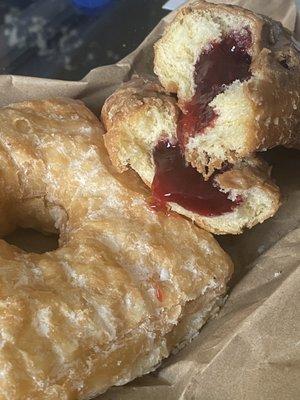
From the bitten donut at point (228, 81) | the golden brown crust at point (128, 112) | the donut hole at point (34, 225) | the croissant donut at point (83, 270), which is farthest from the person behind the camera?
the donut hole at point (34, 225)

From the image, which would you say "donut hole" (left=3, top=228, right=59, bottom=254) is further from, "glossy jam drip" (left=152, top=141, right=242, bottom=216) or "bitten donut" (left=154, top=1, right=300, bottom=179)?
"bitten donut" (left=154, top=1, right=300, bottom=179)

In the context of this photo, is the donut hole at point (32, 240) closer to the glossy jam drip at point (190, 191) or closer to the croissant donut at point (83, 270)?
the croissant donut at point (83, 270)

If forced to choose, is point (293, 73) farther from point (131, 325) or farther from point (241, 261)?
point (131, 325)

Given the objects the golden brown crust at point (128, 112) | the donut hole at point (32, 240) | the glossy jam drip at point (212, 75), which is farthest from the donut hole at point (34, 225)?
the glossy jam drip at point (212, 75)

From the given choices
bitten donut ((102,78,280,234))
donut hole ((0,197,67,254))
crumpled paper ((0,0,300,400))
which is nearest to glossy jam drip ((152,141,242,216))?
bitten donut ((102,78,280,234))

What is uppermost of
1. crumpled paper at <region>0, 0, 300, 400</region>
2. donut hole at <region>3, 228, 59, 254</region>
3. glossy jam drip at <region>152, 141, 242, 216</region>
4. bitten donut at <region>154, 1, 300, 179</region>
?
bitten donut at <region>154, 1, 300, 179</region>

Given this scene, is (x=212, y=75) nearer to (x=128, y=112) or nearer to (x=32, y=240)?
(x=128, y=112)

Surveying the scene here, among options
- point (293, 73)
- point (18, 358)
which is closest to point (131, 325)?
point (18, 358)
